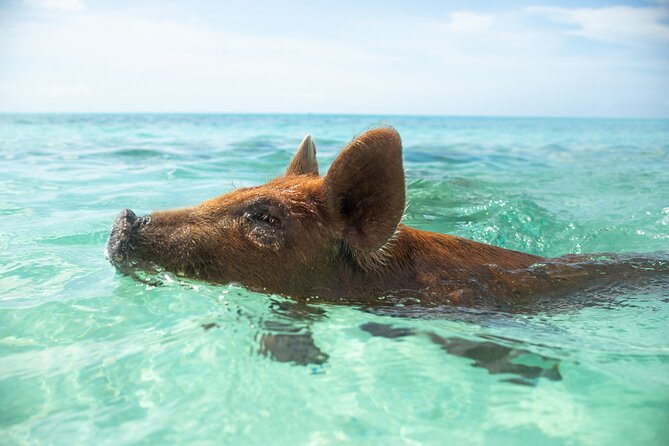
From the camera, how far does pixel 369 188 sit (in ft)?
13.0

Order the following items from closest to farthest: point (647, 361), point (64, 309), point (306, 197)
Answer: point (647, 361) < point (64, 309) < point (306, 197)

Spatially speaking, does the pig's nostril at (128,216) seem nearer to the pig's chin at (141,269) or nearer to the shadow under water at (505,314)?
the pig's chin at (141,269)

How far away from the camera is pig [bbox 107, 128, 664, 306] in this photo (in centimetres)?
396

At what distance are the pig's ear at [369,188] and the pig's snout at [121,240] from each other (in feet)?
4.14

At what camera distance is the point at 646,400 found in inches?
112

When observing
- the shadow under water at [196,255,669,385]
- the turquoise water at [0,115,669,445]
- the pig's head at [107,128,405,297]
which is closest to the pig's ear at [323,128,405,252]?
the pig's head at [107,128,405,297]

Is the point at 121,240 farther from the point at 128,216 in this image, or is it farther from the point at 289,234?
the point at 289,234

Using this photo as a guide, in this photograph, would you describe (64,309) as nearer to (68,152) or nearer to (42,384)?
(42,384)

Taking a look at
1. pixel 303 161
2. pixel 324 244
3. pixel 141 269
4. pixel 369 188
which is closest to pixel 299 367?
pixel 324 244

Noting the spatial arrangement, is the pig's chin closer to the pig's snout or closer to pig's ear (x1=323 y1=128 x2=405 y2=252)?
the pig's snout

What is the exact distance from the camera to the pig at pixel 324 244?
3.96 m

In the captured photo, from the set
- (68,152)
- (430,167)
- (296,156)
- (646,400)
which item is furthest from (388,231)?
(68,152)

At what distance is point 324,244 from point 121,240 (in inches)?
50.3

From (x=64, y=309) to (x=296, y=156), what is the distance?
80.4 inches
